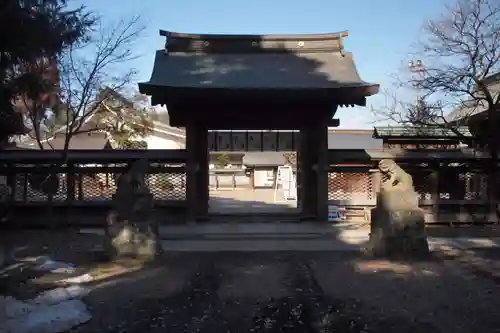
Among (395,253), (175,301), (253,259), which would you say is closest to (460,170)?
(395,253)

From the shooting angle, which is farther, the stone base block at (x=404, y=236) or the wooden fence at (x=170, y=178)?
the wooden fence at (x=170, y=178)

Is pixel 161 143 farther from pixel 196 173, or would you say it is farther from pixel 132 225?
pixel 132 225

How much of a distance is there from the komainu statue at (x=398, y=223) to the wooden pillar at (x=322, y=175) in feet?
13.3

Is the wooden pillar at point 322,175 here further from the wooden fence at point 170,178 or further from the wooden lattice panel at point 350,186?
the wooden lattice panel at point 350,186

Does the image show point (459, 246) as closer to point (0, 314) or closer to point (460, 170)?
point (460, 170)

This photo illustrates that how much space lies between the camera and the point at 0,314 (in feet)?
18.1

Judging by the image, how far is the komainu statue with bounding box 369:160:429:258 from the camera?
28.7 feet

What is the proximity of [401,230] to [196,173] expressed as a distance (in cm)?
633

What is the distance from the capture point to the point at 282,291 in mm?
6680

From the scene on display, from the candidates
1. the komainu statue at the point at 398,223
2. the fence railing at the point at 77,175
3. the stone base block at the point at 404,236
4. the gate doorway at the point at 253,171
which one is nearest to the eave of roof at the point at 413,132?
the gate doorway at the point at 253,171

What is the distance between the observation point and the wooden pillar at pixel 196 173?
43.6 ft

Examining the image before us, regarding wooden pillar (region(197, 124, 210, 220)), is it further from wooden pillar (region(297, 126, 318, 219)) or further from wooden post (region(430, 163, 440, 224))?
wooden post (region(430, 163, 440, 224))

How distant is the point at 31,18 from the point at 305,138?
26.5 feet

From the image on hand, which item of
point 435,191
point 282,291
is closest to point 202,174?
point 435,191
